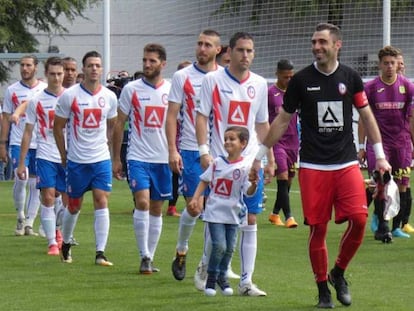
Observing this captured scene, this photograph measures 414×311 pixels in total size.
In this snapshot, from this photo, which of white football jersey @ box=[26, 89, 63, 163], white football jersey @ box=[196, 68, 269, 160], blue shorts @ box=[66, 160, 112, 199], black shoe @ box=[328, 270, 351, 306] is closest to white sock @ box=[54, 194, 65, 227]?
white football jersey @ box=[26, 89, 63, 163]

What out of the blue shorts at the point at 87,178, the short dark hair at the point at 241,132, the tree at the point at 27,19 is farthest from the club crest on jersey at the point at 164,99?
the tree at the point at 27,19

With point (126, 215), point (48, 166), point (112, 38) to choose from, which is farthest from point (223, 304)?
point (112, 38)

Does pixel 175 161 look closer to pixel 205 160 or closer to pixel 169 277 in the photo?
pixel 205 160

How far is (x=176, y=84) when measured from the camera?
11.6 meters

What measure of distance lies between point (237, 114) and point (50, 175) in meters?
4.07

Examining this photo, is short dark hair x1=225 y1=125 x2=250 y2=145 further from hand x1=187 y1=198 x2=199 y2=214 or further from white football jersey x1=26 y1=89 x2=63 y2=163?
white football jersey x1=26 y1=89 x2=63 y2=163

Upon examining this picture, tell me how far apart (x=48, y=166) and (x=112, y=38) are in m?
20.8

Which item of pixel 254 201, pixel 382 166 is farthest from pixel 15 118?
pixel 382 166

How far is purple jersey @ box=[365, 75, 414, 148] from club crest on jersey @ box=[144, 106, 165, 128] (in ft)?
11.8

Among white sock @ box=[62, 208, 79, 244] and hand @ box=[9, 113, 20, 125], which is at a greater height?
hand @ box=[9, 113, 20, 125]

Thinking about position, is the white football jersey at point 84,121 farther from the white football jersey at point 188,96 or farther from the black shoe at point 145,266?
the white football jersey at point 188,96

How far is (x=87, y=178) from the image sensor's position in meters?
12.8

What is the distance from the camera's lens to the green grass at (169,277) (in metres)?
10.2

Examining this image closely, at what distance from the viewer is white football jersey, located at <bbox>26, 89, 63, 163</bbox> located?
1440 cm
